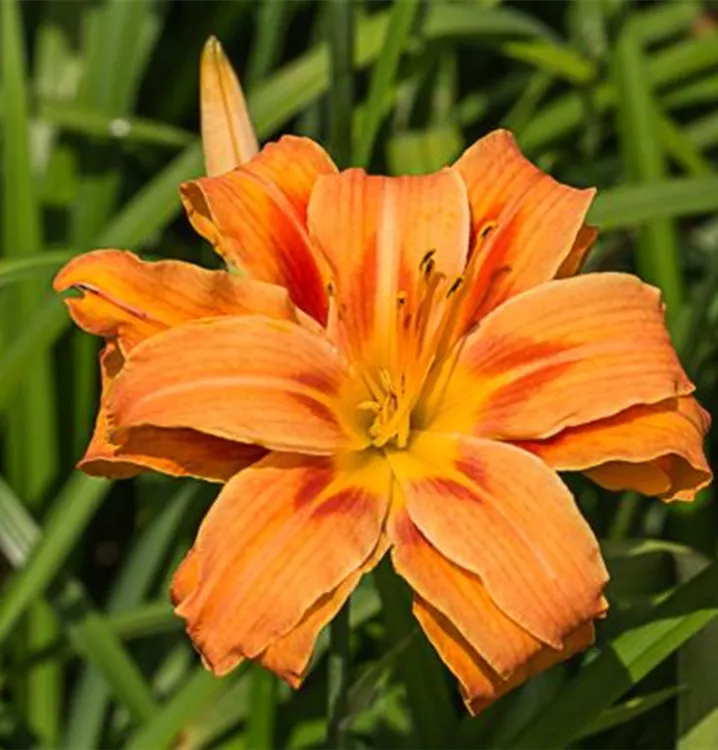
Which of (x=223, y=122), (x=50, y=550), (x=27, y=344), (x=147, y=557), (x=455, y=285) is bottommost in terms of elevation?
(x=147, y=557)

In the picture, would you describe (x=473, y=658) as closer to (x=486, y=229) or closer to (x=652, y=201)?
(x=486, y=229)

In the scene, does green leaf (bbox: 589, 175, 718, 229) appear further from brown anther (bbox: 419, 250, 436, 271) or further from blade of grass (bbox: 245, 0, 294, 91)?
brown anther (bbox: 419, 250, 436, 271)

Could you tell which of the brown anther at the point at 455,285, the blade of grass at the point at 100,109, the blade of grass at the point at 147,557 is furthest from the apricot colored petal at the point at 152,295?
the blade of grass at the point at 100,109

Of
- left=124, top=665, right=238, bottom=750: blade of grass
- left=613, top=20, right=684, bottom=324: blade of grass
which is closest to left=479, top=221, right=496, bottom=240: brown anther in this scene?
left=124, top=665, right=238, bottom=750: blade of grass

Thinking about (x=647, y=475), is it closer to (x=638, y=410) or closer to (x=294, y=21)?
(x=638, y=410)

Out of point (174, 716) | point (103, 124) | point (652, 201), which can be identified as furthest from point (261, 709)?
point (103, 124)

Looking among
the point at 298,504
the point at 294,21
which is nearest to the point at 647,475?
the point at 298,504

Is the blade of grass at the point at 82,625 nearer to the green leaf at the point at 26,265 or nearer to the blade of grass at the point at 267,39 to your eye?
the green leaf at the point at 26,265
